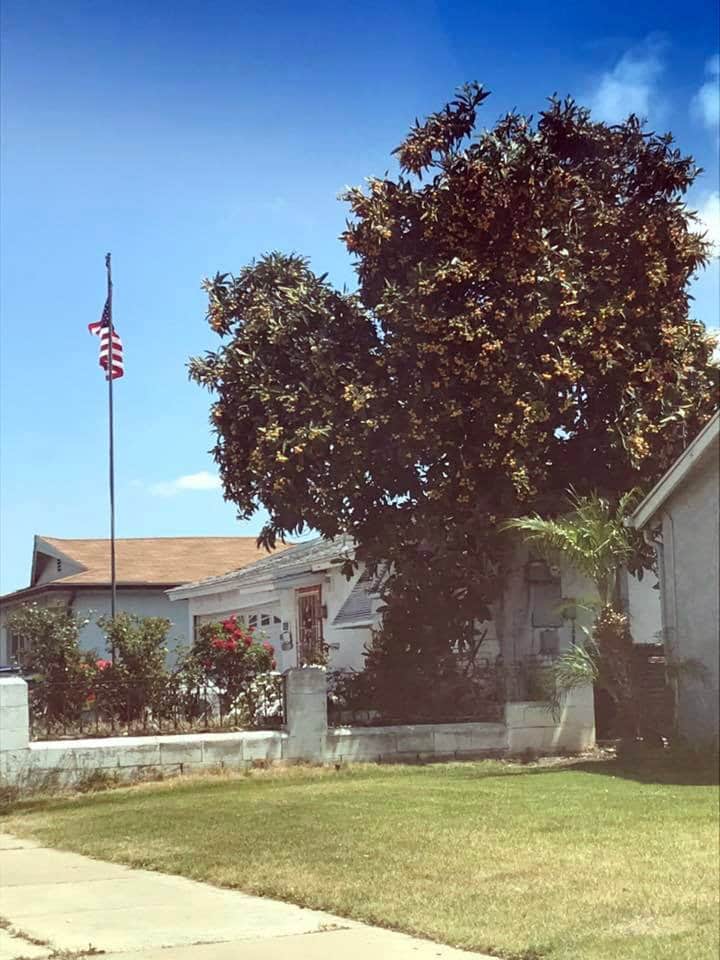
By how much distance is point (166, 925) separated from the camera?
932 cm

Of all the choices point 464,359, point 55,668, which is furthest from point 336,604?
point 55,668

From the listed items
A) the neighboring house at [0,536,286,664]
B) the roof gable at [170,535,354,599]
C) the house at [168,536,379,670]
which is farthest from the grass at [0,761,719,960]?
the neighboring house at [0,536,286,664]

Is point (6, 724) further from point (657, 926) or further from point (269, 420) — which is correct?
point (657, 926)

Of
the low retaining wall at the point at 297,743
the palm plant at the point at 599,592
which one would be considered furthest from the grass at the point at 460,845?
the palm plant at the point at 599,592

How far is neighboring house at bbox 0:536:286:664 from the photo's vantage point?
42594 mm

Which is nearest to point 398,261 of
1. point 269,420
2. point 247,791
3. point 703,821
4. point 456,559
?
point 269,420

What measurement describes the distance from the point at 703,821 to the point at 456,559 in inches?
472

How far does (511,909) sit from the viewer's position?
9602mm

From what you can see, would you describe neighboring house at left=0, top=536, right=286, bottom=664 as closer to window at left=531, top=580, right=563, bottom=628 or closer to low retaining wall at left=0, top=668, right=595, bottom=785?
window at left=531, top=580, right=563, bottom=628

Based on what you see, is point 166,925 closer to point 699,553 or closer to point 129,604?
point 699,553

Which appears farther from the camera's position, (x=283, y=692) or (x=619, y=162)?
(x=619, y=162)

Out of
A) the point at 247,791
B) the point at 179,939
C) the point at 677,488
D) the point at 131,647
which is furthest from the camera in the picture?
the point at 131,647

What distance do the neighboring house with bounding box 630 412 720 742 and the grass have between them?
1.53 meters

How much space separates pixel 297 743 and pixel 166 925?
12025mm
